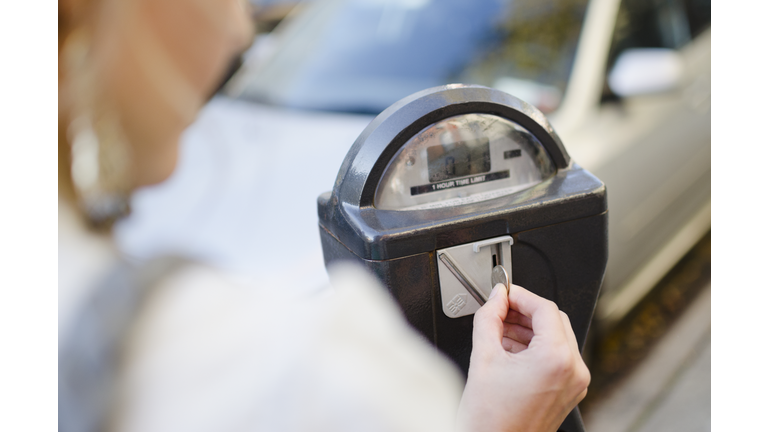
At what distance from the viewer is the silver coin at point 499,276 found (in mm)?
1017

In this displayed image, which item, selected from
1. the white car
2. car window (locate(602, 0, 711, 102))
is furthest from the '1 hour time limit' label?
car window (locate(602, 0, 711, 102))

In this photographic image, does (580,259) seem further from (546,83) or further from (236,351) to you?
(546,83)

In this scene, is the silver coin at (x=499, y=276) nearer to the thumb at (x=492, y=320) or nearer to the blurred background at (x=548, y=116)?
the thumb at (x=492, y=320)

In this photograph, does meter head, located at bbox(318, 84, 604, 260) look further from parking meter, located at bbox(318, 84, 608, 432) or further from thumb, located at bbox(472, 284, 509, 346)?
thumb, located at bbox(472, 284, 509, 346)

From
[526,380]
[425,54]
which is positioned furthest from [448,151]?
[425,54]

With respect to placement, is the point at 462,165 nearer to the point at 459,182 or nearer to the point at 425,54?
the point at 459,182

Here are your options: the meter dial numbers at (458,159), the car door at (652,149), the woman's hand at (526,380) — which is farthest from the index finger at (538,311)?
the car door at (652,149)

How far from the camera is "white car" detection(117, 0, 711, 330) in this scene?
7.02 feet

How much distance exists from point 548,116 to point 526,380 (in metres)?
1.76

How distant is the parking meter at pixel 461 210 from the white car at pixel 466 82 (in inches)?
36.1

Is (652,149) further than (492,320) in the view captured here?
Yes

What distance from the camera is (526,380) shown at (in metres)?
0.85

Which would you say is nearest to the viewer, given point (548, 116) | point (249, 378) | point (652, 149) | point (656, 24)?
point (249, 378)

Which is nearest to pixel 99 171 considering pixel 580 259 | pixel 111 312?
pixel 111 312
